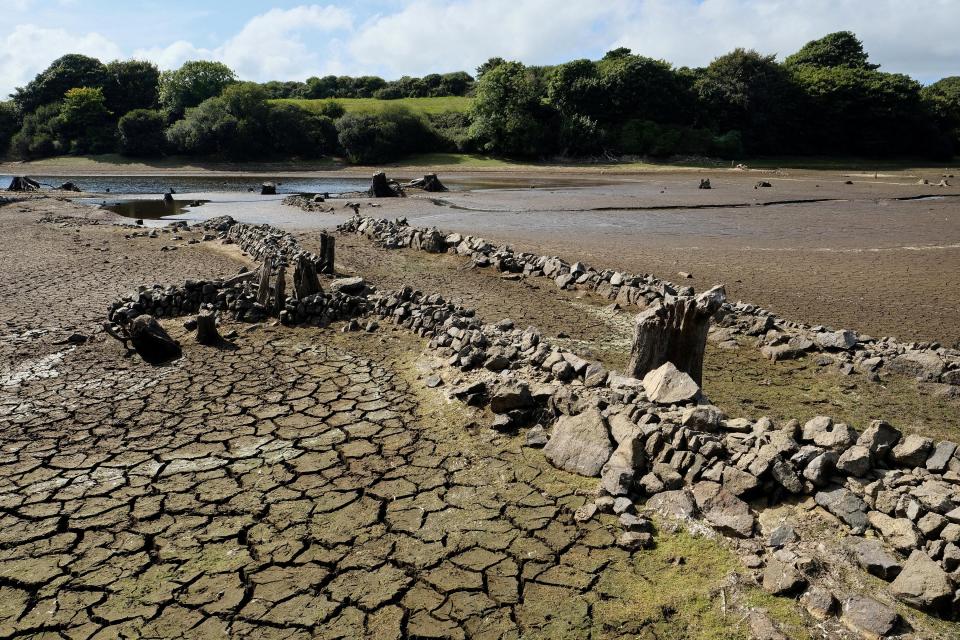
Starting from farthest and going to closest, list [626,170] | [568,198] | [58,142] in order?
[58,142], [626,170], [568,198]

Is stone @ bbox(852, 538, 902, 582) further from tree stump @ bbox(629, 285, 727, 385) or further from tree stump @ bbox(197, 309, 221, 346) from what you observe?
tree stump @ bbox(197, 309, 221, 346)

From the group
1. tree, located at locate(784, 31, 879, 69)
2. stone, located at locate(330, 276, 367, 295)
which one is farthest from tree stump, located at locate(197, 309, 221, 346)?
tree, located at locate(784, 31, 879, 69)

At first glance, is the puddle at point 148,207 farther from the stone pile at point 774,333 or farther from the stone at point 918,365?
the stone at point 918,365

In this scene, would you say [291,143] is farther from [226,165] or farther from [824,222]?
[824,222]

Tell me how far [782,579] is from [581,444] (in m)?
2.00

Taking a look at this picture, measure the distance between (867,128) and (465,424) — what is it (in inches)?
2531

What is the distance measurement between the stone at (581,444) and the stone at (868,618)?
81.6 inches

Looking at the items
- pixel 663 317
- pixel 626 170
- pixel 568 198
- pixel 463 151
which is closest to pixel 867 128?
pixel 626 170

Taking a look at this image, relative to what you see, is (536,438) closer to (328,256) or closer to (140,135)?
(328,256)

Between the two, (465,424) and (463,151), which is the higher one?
(463,151)

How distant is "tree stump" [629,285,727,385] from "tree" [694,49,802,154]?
5928 cm

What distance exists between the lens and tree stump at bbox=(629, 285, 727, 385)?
6988 millimetres

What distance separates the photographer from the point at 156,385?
7473 millimetres

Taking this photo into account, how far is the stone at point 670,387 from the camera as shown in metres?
5.89
